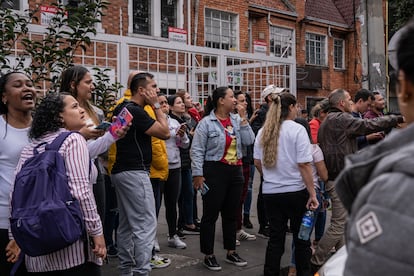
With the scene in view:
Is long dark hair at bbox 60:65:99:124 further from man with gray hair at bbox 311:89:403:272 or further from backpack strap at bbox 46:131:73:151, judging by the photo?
man with gray hair at bbox 311:89:403:272

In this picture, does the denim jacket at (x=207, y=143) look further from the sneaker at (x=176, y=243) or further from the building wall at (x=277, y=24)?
the building wall at (x=277, y=24)

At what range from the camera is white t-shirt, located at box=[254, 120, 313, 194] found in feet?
15.3

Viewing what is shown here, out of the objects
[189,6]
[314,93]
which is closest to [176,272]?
[189,6]

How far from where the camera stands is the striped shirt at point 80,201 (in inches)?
117

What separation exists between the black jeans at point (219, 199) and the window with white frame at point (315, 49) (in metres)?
15.3

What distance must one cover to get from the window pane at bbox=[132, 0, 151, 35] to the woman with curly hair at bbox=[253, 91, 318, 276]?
996 cm

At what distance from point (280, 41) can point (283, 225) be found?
48.3ft

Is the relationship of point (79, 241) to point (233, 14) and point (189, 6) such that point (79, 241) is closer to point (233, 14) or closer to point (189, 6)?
point (189, 6)

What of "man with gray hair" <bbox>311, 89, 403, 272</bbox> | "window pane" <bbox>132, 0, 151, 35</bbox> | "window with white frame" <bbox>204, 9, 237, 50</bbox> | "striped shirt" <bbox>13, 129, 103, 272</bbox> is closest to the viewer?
"striped shirt" <bbox>13, 129, 103, 272</bbox>

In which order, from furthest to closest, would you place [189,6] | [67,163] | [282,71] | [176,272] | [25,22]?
[189,6] < [282,71] < [176,272] < [25,22] < [67,163]

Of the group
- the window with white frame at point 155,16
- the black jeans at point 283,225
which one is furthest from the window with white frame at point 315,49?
the black jeans at point 283,225

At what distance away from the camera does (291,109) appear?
486 cm

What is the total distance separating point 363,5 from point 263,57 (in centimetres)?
193

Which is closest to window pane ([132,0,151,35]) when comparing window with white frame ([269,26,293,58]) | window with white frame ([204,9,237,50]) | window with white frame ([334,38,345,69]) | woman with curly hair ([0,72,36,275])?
window with white frame ([204,9,237,50])
